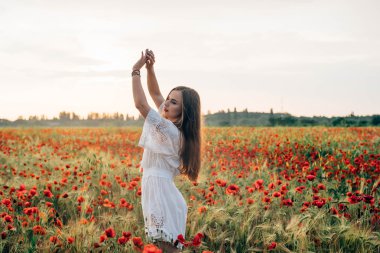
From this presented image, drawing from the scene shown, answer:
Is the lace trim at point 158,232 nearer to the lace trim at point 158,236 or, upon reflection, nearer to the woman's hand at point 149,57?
the lace trim at point 158,236

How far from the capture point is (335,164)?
642cm

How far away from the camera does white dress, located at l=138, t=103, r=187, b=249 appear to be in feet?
8.85

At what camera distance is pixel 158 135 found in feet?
8.84

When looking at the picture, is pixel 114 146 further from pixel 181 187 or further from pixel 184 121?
pixel 184 121

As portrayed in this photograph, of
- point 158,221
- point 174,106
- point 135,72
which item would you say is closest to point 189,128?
point 174,106

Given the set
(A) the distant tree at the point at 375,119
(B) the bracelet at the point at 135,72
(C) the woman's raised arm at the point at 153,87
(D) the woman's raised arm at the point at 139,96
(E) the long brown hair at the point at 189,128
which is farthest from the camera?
(A) the distant tree at the point at 375,119

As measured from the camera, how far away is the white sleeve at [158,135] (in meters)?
2.65

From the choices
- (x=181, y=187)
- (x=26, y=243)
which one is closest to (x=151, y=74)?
(x=26, y=243)

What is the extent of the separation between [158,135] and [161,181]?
354mm

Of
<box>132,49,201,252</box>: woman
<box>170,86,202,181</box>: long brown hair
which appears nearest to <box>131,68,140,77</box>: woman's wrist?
<box>132,49,201,252</box>: woman

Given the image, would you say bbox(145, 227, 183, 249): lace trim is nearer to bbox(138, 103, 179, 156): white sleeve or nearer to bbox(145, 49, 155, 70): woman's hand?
bbox(138, 103, 179, 156): white sleeve

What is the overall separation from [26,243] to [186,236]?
4.05 ft

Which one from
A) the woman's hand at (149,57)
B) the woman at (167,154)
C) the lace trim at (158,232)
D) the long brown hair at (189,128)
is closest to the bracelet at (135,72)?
the woman at (167,154)

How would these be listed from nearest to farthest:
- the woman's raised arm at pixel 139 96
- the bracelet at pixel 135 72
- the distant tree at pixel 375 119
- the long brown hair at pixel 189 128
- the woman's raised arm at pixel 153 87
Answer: the woman's raised arm at pixel 139 96, the bracelet at pixel 135 72, the long brown hair at pixel 189 128, the woman's raised arm at pixel 153 87, the distant tree at pixel 375 119
